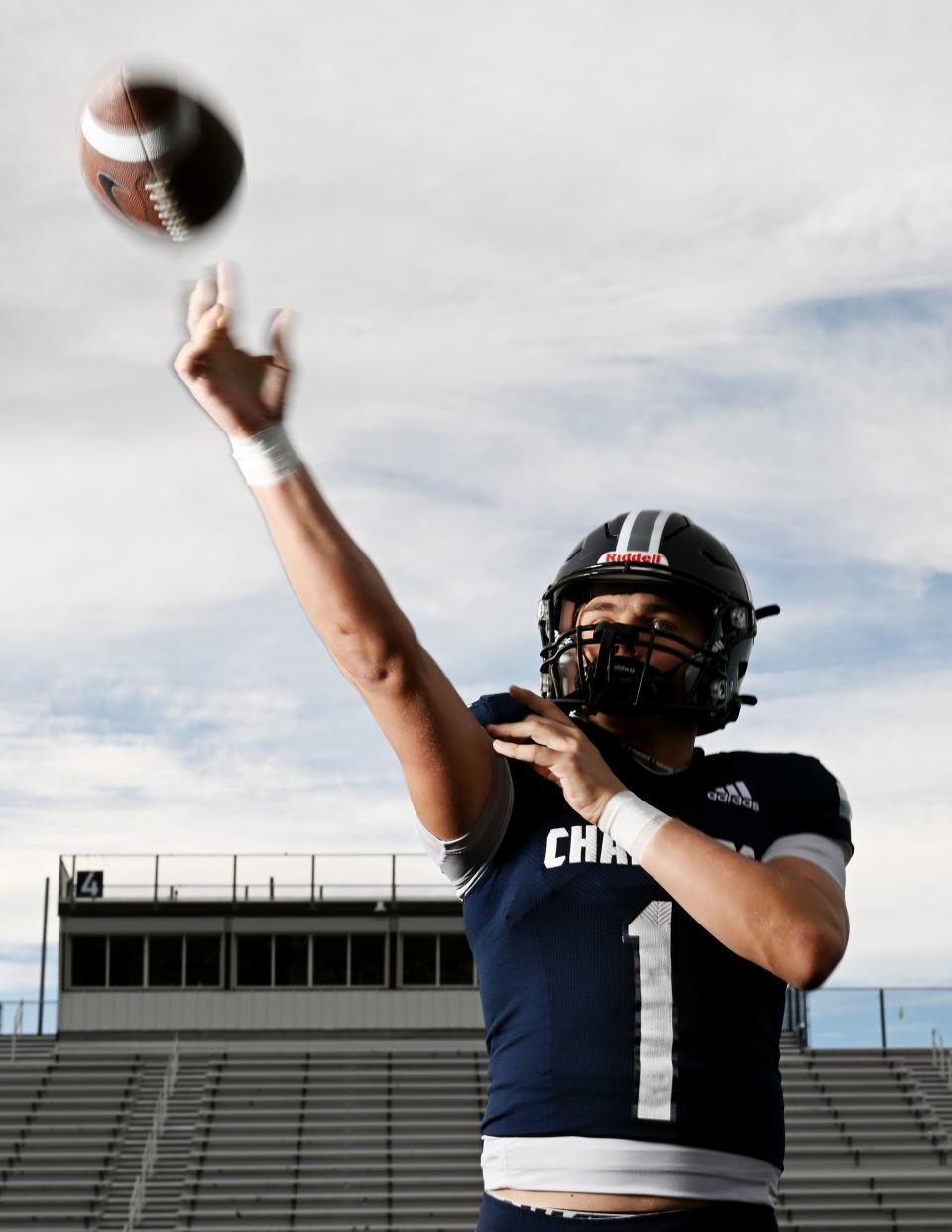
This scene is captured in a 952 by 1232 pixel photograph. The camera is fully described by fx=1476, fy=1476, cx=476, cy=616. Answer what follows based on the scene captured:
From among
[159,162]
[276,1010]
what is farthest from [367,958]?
[159,162]

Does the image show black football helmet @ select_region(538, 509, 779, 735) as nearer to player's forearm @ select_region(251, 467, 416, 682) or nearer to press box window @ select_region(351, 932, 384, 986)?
player's forearm @ select_region(251, 467, 416, 682)

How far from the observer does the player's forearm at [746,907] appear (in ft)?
7.80

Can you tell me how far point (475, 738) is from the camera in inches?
99.3

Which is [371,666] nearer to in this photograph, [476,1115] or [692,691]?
[692,691]

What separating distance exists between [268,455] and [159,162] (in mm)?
1297

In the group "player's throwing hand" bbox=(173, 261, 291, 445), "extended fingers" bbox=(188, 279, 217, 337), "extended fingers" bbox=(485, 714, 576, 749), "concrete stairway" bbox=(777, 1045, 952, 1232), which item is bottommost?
"concrete stairway" bbox=(777, 1045, 952, 1232)

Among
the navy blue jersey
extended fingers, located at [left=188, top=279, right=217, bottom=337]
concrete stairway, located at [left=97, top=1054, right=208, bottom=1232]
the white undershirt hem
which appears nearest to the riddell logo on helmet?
the navy blue jersey

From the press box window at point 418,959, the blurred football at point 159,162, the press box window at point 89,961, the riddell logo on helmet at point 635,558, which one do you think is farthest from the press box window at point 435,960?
the riddell logo on helmet at point 635,558

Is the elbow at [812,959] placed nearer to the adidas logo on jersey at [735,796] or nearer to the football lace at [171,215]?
the adidas logo on jersey at [735,796]

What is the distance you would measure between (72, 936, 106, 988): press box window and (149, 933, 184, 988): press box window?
46.4 inches

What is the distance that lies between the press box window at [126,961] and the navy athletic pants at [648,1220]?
112 feet

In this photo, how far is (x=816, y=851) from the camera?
2684 mm

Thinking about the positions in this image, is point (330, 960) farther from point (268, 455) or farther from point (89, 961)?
point (268, 455)

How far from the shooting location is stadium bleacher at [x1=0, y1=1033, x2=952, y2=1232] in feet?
73.5
